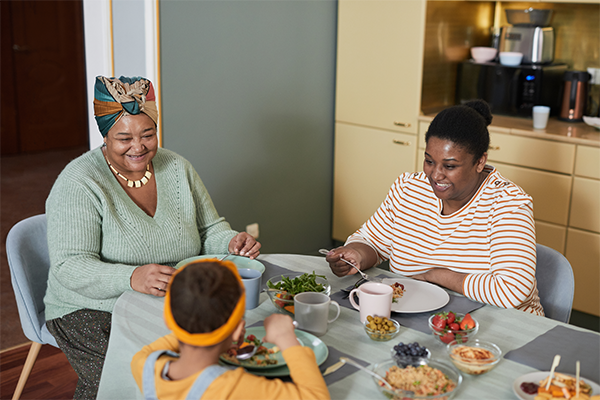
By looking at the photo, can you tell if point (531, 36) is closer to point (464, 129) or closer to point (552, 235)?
point (552, 235)

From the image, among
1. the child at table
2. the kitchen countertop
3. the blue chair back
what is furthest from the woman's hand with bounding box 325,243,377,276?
the kitchen countertop

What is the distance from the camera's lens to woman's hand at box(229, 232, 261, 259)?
5.86 ft

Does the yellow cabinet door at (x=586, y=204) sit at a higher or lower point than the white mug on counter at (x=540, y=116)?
lower

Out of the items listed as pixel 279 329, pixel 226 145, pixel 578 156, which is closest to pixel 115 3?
pixel 226 145

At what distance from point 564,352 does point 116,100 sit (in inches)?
51.3

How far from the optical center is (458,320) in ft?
4.48

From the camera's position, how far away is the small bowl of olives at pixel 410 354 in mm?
1175

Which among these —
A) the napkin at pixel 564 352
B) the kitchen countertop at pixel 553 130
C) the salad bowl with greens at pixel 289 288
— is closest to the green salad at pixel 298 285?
the salad bowl with greens at pixel 289 288

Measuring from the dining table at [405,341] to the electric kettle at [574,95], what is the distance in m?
1.94

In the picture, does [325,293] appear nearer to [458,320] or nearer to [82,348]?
[458,320]

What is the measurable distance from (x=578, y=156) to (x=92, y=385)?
2.25m

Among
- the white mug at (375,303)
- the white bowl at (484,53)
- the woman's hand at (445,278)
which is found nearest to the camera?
the white mug at (375,303)

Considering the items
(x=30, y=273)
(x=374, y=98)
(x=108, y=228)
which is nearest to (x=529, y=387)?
(x=108, y=228)

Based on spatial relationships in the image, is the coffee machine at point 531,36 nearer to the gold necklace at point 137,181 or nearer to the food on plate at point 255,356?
the gold necklace at point 137,181
